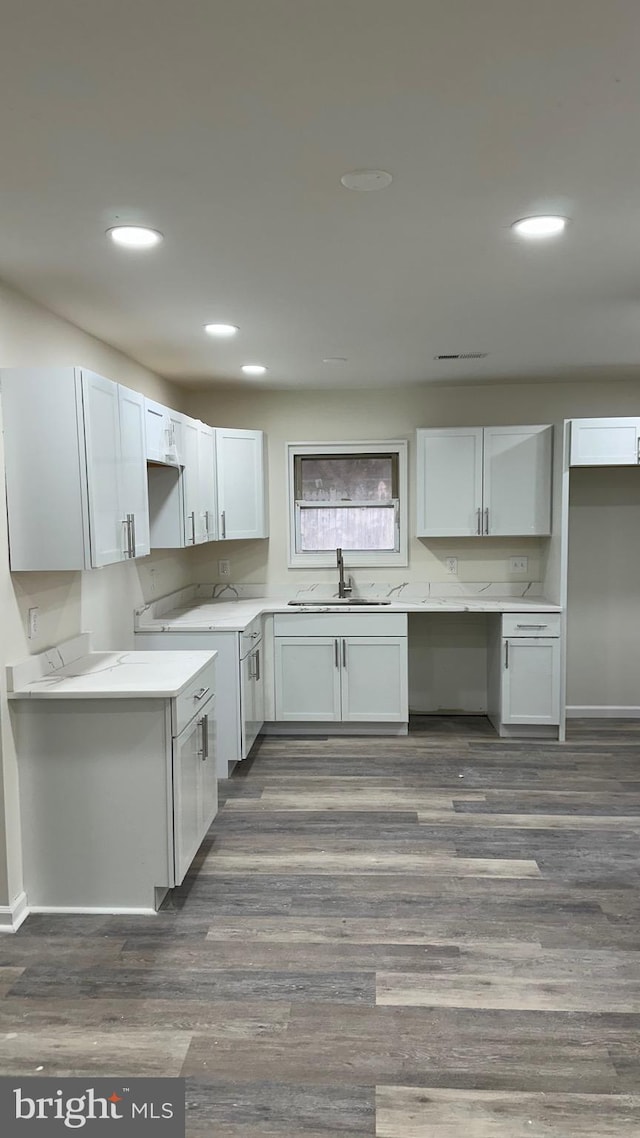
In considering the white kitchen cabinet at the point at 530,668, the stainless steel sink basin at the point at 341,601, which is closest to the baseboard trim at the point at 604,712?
the white kitchen cabinet at the point at 530,668

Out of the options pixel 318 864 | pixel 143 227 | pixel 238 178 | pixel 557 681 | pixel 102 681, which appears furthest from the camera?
pixel 557 681

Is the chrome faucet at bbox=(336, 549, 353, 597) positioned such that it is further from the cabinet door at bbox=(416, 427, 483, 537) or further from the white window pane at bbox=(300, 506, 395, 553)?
the cabinet door at bbox=(416, 427, 483, 537)

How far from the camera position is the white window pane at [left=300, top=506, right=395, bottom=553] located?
549 cm

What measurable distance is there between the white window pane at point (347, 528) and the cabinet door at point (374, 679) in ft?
2.87

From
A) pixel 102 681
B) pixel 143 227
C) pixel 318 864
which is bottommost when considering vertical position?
pixel 318 864

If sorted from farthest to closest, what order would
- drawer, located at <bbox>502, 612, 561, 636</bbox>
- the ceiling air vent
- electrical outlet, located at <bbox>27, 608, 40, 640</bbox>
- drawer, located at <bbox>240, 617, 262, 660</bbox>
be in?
1. drawer, located at <bbox>502, 612, 561, 636</bbox>
2. drawer, located at <bbox>240, 617, 262, 660</bbox>
3. the ceiling air vent
4. electrical outlet, located at <bbox>27, 608, 40, 640</bbox>

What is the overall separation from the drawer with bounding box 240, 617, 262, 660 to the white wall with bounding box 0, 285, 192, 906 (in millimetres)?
628

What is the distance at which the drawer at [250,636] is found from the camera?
4.28m

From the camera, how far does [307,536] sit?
18.2 ft

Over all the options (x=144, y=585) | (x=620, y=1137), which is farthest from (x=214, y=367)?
(x=620, y=1137)

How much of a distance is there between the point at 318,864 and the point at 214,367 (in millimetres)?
2858

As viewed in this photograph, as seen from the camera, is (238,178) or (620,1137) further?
(238,178)

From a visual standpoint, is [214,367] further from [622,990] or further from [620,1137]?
[620,1137]

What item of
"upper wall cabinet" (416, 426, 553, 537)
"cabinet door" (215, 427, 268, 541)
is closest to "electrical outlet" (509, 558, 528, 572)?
"upper wall cabinet" (416, 426, 553, 537)
